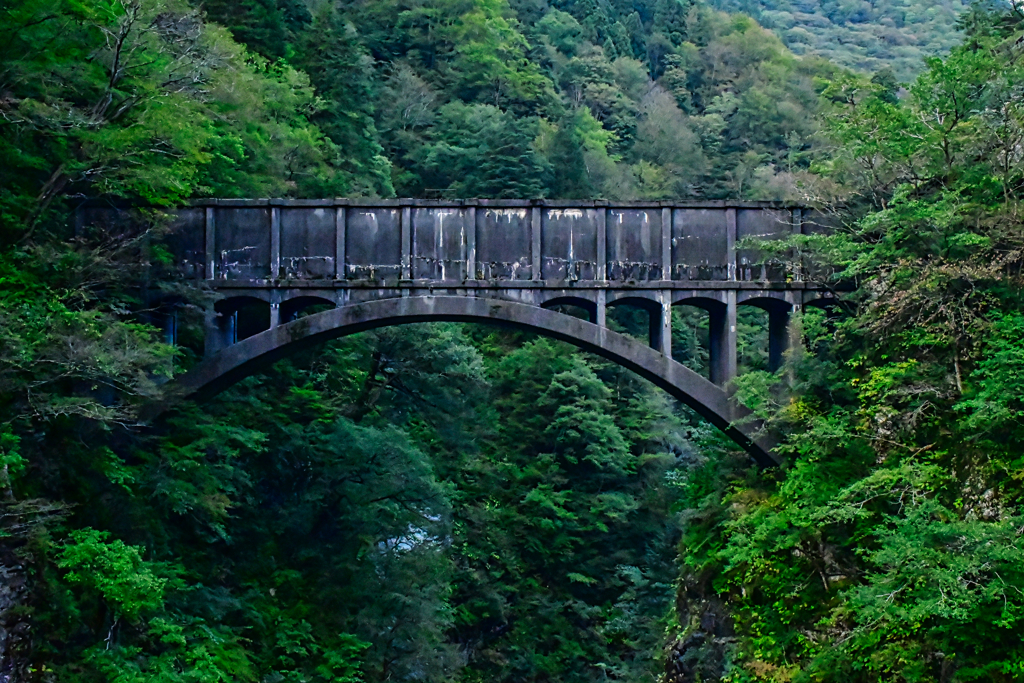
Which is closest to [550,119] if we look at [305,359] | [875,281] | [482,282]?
[305,359]

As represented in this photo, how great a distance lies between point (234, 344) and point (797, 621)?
11096mm

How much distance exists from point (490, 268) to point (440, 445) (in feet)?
33.5

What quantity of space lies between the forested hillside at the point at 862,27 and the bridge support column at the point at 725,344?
49.3 meters

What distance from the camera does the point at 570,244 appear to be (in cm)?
2278

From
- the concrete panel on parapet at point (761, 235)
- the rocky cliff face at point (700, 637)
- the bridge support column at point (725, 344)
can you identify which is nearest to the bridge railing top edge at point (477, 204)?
the concrete panel on parapet at point (761, 235)

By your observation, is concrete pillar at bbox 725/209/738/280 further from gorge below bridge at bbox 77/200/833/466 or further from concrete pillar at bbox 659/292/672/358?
concrete pillar at bbox 659/292/672/358

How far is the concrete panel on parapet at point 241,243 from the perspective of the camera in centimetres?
2264

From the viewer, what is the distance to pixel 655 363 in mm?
21891

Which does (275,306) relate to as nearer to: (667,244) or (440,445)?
(667,244)

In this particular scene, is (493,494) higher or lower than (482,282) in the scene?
lower

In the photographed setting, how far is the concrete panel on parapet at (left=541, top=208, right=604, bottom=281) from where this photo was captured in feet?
74.3

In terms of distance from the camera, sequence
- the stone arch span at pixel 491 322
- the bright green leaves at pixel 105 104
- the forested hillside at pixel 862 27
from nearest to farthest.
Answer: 1. the bright green leaves at pixel 105 104
2. the stone arch span at pixel 491 322
3. the forested hillside at pixel 862 27

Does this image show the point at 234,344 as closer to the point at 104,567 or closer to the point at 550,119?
the point at 104,567

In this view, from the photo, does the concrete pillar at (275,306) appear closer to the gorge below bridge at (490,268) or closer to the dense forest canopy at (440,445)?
the gorge below bridge at (490,268)
